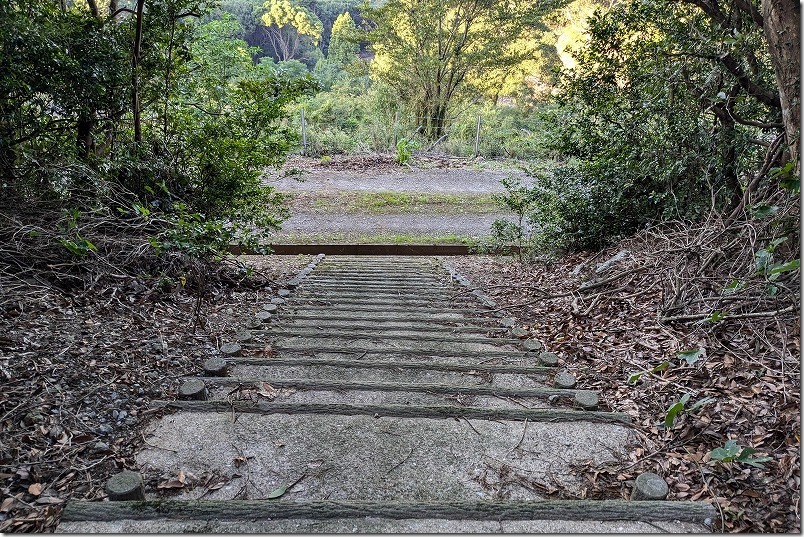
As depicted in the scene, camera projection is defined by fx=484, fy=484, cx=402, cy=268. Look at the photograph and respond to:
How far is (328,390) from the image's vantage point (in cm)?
254

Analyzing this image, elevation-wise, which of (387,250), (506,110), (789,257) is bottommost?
(387,250)

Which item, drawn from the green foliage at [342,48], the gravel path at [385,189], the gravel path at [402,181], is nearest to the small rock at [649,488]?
the gravel path at [385,189]

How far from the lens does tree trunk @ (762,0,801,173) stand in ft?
9.11

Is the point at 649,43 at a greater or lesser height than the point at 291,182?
greater

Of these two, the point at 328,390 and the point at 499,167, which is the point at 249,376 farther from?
the point at 499,167

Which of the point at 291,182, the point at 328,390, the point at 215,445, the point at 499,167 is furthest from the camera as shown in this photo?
the point at 499,167

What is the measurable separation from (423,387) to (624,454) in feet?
3.26

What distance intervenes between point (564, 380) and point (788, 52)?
2329mm

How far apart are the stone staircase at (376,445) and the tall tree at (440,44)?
1710 cm

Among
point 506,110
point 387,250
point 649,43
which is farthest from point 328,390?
point 506,110

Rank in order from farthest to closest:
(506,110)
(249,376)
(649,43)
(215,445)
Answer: (506,110) < (649,43) < (249,376) < (215,445)

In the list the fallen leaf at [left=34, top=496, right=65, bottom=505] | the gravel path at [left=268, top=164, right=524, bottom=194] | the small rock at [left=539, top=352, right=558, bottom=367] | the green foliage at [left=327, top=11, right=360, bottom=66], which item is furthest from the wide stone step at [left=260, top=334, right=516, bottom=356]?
the green foliage at [left=327, top=11, right=360, bottom=66]

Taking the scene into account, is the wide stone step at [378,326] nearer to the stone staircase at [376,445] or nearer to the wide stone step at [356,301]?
the stone staircase at [376,445]

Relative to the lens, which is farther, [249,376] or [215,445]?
[249,376]
